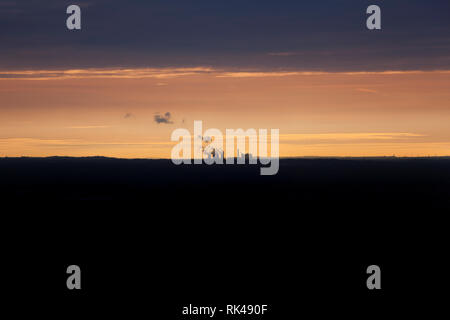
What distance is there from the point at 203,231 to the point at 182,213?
1514 centimetres

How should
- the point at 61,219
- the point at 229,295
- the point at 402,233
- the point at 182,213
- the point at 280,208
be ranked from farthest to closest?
the point at 280,208, the point at 182,213, the point at 61,219, the point at 402,233, the point at 229,295

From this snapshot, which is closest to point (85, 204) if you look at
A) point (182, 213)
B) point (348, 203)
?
point (182, 213)

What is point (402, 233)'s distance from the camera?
49.2m

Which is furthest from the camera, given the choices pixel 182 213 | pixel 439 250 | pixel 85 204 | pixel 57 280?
pixel 85 204

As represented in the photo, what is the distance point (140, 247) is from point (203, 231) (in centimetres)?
870

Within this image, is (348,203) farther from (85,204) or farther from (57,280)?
(57,280)

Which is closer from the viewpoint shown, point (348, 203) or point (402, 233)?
point (402, 233)

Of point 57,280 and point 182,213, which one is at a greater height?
point 182,213

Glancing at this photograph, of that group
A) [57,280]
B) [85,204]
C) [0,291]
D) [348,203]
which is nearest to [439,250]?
[57,280]

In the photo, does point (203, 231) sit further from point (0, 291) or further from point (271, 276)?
point (0, 291)
